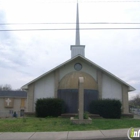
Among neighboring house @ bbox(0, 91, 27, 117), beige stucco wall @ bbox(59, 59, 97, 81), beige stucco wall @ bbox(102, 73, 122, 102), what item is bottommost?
neighboring house @ bbox(0, 91, 27, 117)

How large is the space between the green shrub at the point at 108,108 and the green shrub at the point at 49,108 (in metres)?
3.60

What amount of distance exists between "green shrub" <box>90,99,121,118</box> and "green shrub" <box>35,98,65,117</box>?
360 cm

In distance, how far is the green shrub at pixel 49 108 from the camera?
22047 millimetres

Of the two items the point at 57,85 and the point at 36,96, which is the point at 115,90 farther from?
the point at 36,96

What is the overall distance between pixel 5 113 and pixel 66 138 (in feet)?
146

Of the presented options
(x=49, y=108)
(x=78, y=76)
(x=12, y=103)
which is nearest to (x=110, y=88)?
(x=78, y=76)

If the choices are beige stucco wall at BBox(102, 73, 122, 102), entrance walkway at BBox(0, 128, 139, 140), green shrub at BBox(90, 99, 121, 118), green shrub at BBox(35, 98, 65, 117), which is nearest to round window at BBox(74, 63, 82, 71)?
beige stucco wall at BBox(102, 73, 122, 102)

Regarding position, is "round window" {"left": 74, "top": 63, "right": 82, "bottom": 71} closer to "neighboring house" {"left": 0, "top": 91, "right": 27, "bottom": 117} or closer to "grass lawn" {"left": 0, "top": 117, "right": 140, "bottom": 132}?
"grass lawn" {"left": 0, "top": 117, "right": 140, "bottom": 132}

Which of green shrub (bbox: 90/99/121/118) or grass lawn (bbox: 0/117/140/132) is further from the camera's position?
green shrub (bbox: 90/99/121/118)

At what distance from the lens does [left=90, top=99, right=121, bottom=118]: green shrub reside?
878 inches

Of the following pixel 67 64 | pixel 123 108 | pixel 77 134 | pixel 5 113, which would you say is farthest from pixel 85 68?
pixel 5 113

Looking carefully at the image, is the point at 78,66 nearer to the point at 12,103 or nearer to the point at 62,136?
the point at 62,136

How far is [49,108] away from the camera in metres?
22.1

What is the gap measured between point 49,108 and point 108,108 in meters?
5.76
